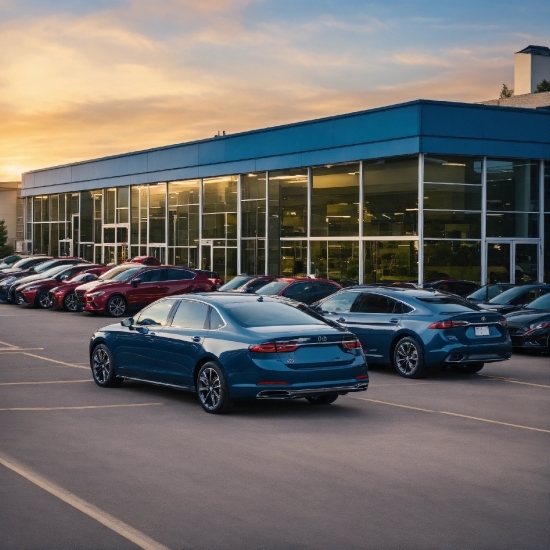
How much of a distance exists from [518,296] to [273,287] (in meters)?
7.72

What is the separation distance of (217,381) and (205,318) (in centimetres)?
107

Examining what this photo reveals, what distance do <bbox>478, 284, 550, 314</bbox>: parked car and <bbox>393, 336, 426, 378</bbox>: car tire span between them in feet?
24.0

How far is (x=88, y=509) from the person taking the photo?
8008mm

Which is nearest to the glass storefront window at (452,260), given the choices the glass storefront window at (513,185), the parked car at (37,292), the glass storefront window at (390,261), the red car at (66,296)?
the glass storefront window at (390,261)

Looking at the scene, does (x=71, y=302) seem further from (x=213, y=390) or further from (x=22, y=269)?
(x=213, y=390)

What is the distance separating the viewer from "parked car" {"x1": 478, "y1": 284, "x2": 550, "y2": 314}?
24.7 metres

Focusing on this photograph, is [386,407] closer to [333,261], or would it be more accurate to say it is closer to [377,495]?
[377,495]

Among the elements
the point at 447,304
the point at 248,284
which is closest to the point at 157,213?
the point at 248,284

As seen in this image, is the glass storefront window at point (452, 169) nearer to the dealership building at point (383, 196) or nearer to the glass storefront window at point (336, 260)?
the dealership building at point (383, 196)

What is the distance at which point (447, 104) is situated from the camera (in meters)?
36.8

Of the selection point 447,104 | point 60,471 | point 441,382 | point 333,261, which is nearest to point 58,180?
point 333,261

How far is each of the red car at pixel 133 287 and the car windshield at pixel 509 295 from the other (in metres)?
12.8

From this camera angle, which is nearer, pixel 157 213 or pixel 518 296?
pixel 518 296

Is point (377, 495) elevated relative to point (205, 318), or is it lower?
lower
